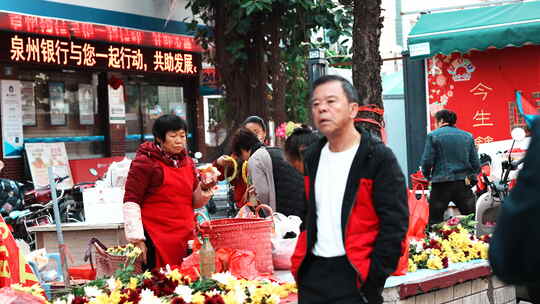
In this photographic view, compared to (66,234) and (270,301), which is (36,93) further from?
(270,301)

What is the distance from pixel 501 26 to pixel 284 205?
745cm

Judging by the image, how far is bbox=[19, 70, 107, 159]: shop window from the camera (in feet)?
53.1

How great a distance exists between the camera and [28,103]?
16109mm

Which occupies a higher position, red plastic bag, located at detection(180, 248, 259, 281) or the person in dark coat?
the person in dark coat

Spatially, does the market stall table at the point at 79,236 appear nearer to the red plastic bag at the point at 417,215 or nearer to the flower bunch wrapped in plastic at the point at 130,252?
the flower bunch wrapped in plastic at the point at 130,252

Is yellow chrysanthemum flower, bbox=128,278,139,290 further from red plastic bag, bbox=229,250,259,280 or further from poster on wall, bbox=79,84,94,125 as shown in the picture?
poster on wall, bbox=79,84,94,125

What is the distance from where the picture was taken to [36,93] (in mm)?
16359

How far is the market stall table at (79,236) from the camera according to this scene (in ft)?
31.9

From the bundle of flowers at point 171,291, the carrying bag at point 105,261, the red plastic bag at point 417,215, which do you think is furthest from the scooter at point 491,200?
the bundle of flowers at point 171,291

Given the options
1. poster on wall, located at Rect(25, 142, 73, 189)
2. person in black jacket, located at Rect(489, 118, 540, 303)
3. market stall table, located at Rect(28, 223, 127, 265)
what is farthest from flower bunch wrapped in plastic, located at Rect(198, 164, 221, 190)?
poster on wall, located at Rect(25, 142, 73, 189)

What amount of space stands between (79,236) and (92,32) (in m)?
6.55

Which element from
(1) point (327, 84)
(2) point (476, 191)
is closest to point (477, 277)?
(1) point (327, 84)

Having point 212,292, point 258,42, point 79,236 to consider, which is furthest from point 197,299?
point 258,42

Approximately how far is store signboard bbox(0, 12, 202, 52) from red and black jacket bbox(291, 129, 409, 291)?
35.3ft
